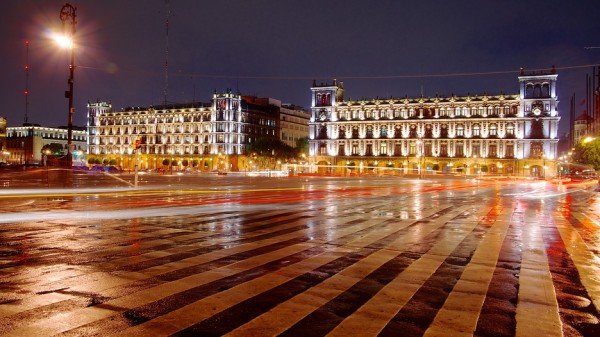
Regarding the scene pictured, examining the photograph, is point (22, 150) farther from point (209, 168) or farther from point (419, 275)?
point (419, 275)

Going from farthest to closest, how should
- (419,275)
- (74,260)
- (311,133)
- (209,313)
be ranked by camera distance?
(311,133) < (74,260) < (419,275) < (209,313)

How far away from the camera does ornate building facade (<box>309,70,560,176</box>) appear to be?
89.2 m

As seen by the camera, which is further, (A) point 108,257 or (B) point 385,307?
(A) point 108,257

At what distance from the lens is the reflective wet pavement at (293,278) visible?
516 cm

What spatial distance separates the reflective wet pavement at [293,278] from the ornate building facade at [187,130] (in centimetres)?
10132

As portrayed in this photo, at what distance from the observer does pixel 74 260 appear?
8.28 metres

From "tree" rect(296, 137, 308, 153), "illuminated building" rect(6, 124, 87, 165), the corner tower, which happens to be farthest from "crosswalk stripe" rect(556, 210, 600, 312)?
"illuminated building" rect(6, 124, 87, 165)

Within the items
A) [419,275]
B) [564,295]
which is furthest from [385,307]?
[564,295]

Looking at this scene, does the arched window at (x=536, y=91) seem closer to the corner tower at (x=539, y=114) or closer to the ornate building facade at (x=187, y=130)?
the corner tower at (x=539, y=114)

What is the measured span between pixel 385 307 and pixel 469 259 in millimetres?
3746

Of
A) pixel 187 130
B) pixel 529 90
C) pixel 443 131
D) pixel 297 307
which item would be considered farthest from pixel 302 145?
pixel 297 307

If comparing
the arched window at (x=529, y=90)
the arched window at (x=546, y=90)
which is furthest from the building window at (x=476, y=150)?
the arched window at (x=546, y=90)

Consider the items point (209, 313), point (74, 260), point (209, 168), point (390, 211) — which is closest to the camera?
point (209, 313)

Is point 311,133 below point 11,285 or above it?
above
